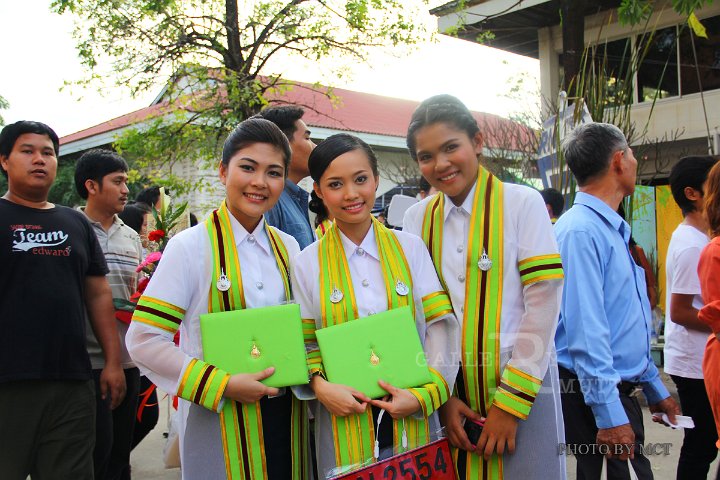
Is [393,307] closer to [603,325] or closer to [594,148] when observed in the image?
[603,325]

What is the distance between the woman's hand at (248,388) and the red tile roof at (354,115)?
11808 millimetres

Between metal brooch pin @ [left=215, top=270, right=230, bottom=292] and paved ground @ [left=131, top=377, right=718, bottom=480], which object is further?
paved ground @ [left=131, top=377, right=718, bottom=480]

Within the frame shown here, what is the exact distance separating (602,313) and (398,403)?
3.19ft

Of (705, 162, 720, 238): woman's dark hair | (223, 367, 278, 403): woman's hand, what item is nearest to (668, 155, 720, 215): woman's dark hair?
(705, 162, 720, 238): woman's dark hair

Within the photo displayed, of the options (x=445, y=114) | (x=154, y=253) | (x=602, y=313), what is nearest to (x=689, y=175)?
(x=602, y=313)

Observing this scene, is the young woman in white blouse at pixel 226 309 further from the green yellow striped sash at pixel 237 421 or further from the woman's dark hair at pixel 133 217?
the woman's dark hair at pixel 133 217

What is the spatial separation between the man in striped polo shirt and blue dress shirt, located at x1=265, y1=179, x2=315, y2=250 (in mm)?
1109

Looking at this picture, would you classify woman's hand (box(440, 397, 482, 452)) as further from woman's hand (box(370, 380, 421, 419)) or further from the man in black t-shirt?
the man in black t-shirt

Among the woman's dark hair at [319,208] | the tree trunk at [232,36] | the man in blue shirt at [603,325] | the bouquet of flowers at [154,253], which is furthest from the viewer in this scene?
the tree trunk at [232,36]

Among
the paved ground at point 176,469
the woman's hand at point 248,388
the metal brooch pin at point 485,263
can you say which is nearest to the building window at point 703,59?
the paved ground at point 176,469

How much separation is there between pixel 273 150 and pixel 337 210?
1.08 ft

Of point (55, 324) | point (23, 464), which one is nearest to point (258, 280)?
point (55, 324)

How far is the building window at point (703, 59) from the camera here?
9414 millimetres

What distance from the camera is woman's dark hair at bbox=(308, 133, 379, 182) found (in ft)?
7.04
